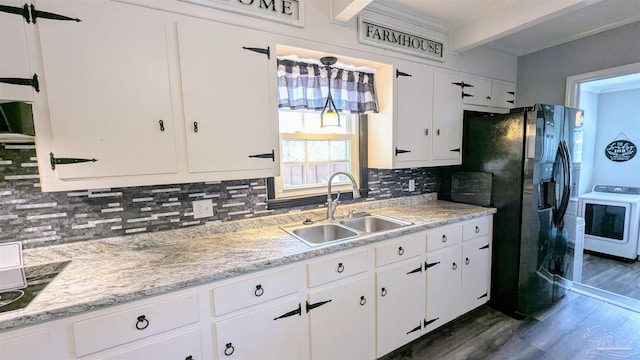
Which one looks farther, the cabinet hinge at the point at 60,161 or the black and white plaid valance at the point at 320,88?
the black and white plaid valance at the point at 320,88

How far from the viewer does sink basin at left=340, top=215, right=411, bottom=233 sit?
2.09 metres

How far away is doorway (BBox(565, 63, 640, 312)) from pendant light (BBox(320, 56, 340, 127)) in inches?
91.2

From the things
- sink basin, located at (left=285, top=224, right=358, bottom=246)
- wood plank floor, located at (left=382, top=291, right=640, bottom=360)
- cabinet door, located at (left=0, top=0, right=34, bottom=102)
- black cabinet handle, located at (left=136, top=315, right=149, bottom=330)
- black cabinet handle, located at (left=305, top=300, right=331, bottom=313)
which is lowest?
wood plank floor, located at (left=382, top=291, right=640, bottom=360)

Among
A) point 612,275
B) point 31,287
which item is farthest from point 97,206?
point 612,275

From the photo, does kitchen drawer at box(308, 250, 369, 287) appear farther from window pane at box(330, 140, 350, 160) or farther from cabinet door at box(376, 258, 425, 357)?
window pane at box(330, 140, 350, 160)

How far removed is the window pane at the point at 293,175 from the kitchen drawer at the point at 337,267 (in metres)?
0.79

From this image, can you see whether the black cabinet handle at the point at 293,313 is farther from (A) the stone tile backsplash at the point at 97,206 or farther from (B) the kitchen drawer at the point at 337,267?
(A) the stone tile backsplash at the point at 97,206

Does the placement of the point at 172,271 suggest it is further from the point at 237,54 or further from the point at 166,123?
the point at 237,54

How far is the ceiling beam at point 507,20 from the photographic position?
1.80m

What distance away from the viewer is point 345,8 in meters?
1.73

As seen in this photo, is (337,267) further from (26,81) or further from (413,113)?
(26,81)

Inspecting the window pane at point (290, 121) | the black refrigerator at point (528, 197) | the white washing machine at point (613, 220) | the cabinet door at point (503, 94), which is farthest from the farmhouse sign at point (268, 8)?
the white washing machine at point (613, 220)

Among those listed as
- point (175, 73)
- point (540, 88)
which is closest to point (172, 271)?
point (175, 73)

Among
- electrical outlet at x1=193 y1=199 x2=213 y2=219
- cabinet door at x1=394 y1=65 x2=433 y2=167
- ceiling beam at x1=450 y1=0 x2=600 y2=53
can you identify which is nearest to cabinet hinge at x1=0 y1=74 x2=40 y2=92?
electrical outlet at x1=193 y1=199 x2=213 y2=219
